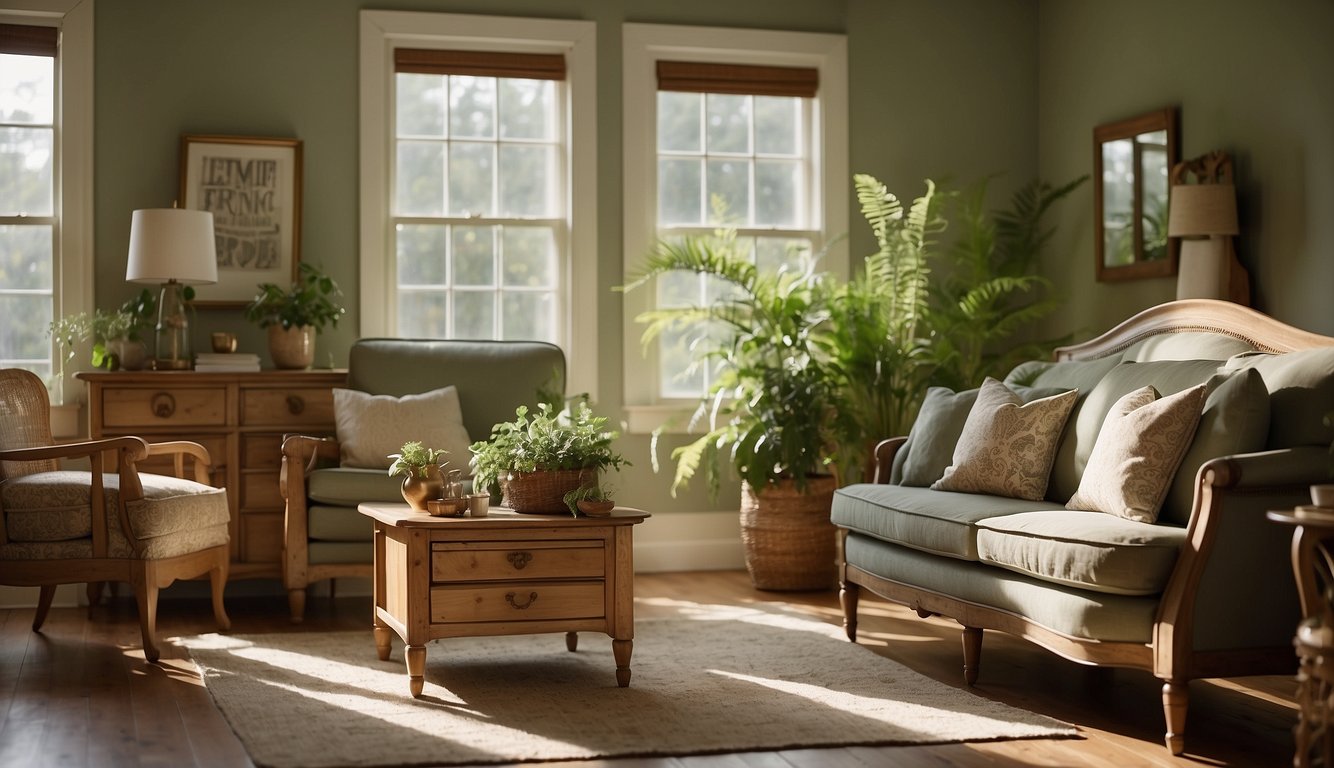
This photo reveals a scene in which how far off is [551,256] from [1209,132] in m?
2.75

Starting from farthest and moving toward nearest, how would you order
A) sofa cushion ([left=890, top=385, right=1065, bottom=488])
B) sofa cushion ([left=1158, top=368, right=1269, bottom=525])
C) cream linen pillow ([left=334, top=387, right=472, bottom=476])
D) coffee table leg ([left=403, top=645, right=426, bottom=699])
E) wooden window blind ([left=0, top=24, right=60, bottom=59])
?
wooden window blind ([left=0, top=24, right=60, bottom=59])
cream linen pillow ([left=334, top=387, right=472, bottom=476])
sofa cushion ([left=890, top=385, right=1065, bottom=488])
coffee table leg ([left=403, top=645, right=426, bottom=699])
sofa cushion ([left=1158, top=368, right=1269, bottom=525])

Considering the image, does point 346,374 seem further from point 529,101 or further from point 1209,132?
point 1209,132

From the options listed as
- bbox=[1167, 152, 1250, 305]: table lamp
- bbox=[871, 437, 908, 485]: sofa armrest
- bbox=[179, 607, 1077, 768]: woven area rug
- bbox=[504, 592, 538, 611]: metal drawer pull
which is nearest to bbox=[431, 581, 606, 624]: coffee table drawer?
bbox=[504, 592, 538, 611]: metal drawer pull

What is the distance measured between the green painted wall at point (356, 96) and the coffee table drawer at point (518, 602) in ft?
7.49

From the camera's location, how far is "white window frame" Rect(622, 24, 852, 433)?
594cm

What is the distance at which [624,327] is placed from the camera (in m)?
5.94

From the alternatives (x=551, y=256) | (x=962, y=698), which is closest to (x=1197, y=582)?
(x=962, y=698)

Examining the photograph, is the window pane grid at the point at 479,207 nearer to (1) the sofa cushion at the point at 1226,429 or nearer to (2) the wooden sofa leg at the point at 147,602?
(2) the wooden sofa leg at the point at 147,602

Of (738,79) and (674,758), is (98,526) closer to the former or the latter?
(674,758)

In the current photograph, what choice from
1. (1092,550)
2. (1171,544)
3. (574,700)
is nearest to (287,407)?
(574,700)

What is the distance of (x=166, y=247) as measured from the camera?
506 centimetres

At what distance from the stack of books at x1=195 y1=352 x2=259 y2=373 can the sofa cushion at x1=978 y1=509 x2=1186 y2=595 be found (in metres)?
3.08

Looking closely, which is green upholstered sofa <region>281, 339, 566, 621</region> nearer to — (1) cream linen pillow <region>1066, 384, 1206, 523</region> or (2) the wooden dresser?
(2) the wooden dresser

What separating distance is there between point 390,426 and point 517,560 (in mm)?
1510
